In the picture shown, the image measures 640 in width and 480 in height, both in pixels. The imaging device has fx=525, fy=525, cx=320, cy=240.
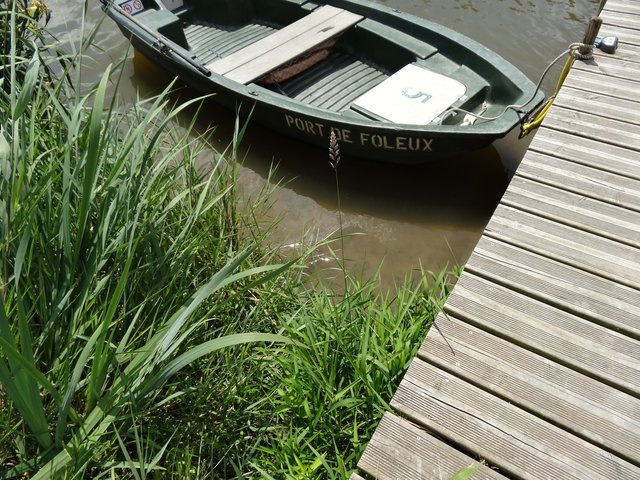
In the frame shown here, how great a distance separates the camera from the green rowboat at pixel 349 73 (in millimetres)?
3611

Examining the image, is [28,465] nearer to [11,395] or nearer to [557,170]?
[11,395]

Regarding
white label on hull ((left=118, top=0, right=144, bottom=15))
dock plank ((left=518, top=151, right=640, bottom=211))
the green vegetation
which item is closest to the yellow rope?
dock plank ((left=518, top=151, right=640, bottom=211))

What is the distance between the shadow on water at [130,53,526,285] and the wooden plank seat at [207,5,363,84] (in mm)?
600

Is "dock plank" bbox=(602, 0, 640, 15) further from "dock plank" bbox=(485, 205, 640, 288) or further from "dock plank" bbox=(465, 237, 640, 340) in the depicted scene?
"dock plank" bbox=(465, 237, 640, 340)

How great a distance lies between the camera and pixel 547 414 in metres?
1.77

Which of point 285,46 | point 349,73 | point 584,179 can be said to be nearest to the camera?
point 584,179

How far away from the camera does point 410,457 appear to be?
1699 mm

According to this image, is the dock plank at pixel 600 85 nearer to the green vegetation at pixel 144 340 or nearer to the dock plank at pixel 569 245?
the dock plank at pixel 569 245

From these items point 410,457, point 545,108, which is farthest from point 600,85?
point 410,457

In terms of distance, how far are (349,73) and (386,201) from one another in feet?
4.13

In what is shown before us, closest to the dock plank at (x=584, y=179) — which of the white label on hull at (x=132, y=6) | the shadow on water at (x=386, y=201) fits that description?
the shadow on water at (x=386, y=201)

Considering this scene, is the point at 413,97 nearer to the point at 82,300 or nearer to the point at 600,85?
the point at 600,85

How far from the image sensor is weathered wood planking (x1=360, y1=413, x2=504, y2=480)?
1.66 m

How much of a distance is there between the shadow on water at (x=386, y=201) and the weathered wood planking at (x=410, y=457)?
1897 mm
